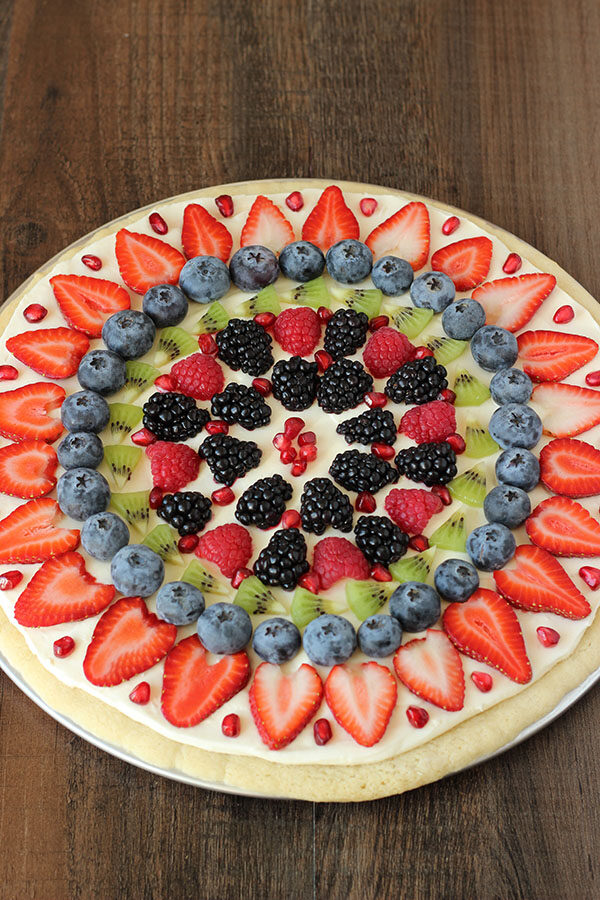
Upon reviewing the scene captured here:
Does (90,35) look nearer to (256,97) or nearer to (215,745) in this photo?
(256,97)

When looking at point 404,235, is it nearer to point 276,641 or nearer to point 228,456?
point 228,456

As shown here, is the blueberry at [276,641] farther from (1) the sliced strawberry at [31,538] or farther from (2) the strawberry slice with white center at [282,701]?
(1) the sliced strawberry at [31,538]

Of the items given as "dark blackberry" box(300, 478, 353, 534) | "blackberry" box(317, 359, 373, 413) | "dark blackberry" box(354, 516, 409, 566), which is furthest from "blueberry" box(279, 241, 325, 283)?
"dark blackberry" box(354, 516, 409, 566)

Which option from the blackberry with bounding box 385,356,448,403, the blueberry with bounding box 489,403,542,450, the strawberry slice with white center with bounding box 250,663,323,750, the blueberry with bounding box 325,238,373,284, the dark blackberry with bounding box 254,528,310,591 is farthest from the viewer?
the blueberry with bounding box 325,238,373,284

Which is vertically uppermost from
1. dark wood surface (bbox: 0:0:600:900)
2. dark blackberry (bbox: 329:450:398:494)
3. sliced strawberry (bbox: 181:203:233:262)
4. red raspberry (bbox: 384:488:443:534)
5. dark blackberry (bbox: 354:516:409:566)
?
dark wood surface (bbox: 0:0:600:900)

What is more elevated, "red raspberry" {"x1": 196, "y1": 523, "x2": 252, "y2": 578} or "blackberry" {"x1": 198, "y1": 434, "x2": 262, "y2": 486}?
"blackberry" {"x1": 198, "y1": 434, "x2": 262, "y2": 486}

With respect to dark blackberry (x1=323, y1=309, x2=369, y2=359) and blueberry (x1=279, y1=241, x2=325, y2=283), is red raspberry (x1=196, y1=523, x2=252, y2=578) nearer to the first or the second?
dark blackberry (x1=323, y1=309, x2=369, y2=359)

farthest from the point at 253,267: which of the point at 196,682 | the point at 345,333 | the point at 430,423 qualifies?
the point at 196,682

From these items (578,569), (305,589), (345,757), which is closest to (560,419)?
(578,569)
